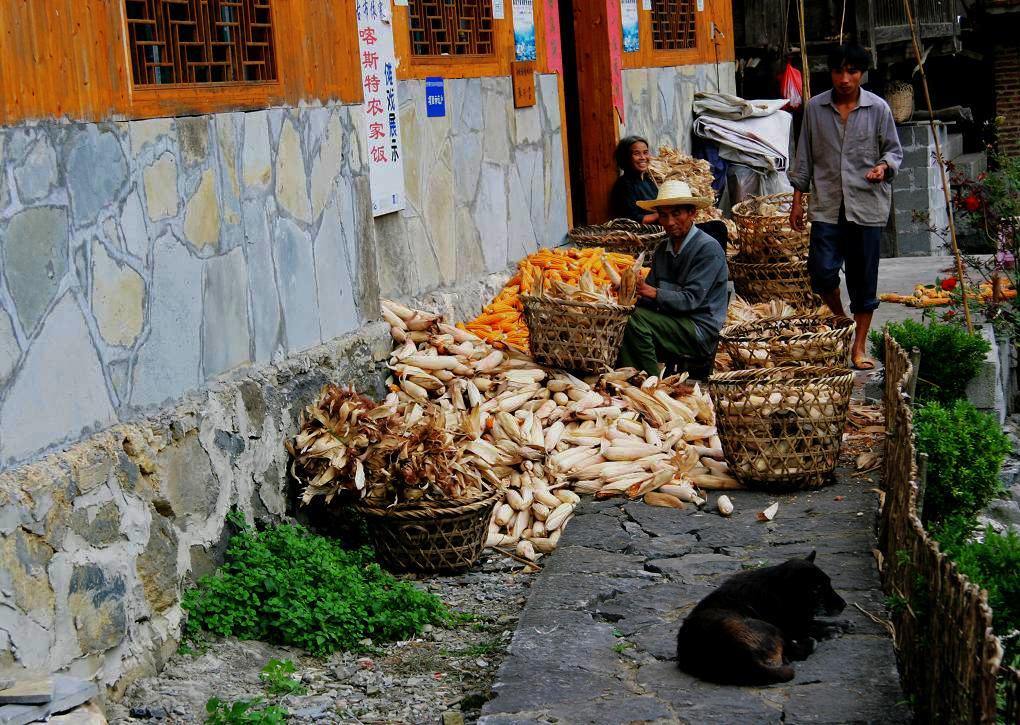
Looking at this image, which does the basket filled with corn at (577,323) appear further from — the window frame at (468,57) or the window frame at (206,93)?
the window frame at (206,93)

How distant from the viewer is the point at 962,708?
3312 mm

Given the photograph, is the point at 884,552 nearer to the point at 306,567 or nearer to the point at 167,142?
the point at 306,567

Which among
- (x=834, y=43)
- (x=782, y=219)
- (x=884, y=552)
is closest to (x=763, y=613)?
(x=884, y=552)

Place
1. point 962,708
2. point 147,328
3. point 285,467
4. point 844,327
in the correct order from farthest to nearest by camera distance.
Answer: point 844,327 → point 285,467 → point 147,328 → point 962,708

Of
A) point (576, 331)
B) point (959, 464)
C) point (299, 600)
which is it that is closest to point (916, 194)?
point (959, 464)

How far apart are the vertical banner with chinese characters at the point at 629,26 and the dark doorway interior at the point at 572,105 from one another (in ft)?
1.70

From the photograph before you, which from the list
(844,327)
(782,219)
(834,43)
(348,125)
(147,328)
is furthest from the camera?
(834,43)

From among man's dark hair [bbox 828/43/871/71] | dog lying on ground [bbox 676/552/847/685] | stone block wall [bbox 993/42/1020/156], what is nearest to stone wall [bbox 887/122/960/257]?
stone block wall [bbox 993/42/1020/156]

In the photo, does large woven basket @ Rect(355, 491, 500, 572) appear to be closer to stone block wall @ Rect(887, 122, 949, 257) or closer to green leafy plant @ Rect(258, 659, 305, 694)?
green leafy plant @ Rect(258, 659, 305, 694)

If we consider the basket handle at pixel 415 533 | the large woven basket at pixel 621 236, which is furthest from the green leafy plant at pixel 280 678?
the large woven basket at pixel 621 236

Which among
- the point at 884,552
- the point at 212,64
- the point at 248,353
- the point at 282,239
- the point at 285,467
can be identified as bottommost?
the point at 884,552

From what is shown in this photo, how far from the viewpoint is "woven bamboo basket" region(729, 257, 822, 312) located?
34.4 feet

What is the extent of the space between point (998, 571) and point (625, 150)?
7263 mm

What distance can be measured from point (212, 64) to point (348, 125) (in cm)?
126
